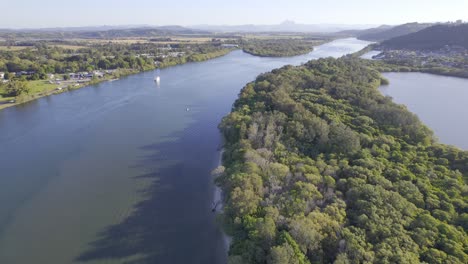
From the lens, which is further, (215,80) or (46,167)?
(215,80)

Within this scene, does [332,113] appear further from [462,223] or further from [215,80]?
[215,80]

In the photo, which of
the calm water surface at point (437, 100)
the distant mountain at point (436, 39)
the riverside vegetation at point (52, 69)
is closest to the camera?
the calm water surface at point (437, 100)

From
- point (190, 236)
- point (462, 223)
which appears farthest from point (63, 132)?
point (462, 223)

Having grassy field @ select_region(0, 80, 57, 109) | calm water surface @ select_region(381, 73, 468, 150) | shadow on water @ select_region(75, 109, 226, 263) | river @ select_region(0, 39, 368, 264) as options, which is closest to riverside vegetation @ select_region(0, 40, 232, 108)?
grassy field @ select_region(0, 80, 57, 109)

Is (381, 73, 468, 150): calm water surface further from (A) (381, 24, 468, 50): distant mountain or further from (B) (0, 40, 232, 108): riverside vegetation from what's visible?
(B) (0, 40, 232, 108): riverside vegetation

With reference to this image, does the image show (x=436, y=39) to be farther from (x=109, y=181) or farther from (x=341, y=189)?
(x=109, y=181)

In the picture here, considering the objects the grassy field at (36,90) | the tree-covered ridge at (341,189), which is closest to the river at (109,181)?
the grassy field at (36,90)

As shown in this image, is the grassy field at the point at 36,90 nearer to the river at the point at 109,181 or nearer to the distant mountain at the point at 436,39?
the river at the point at 109,181
